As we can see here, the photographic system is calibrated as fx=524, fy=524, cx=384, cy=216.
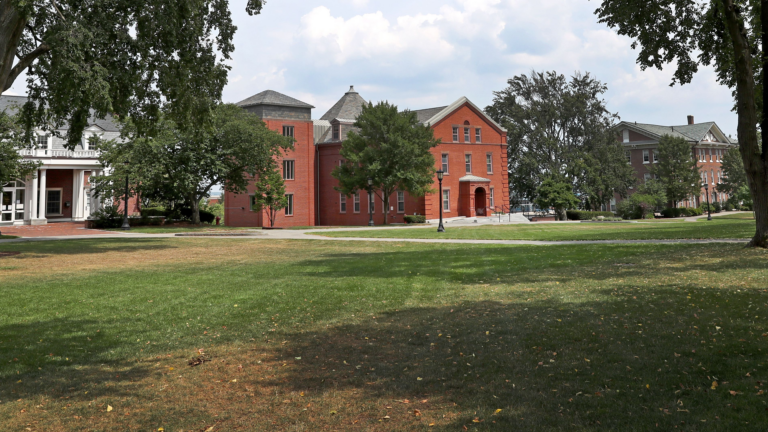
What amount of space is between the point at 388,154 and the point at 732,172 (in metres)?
52.0

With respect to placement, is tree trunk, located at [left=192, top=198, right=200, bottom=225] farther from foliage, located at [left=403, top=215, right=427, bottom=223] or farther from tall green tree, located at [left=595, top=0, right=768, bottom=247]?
tall green tree, located at [left=595, top=0, right=768, bottom=247]

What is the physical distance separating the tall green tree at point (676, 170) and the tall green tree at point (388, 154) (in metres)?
34.0

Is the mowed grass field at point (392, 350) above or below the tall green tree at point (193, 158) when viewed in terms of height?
below

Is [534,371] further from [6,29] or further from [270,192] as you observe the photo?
[270,192]

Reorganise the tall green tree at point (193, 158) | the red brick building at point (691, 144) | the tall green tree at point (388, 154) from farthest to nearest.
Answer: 1. the red brick building at point (691, 144)
2. the tall green tree at point (388, 154)
3. the tall green tree at point (193, 158)

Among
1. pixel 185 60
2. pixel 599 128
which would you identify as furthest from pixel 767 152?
pixel 599 128

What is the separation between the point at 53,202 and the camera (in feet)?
157

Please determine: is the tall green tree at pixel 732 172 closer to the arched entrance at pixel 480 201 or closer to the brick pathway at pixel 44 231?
the arched entrance at pixel 480 201

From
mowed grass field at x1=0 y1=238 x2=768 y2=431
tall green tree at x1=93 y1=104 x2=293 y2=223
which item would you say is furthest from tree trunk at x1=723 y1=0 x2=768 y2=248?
tall green tree at x1=93 y1=104 x2=293 y2=223

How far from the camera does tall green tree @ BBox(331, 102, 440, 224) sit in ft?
138

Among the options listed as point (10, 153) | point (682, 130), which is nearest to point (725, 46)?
point (10, 153)

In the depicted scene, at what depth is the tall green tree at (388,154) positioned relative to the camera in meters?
41.9

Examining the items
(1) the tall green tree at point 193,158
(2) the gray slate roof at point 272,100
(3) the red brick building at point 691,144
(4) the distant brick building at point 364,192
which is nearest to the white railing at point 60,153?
(1) the tall green tree at point 193,158

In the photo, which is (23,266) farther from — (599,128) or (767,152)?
(599,128)
